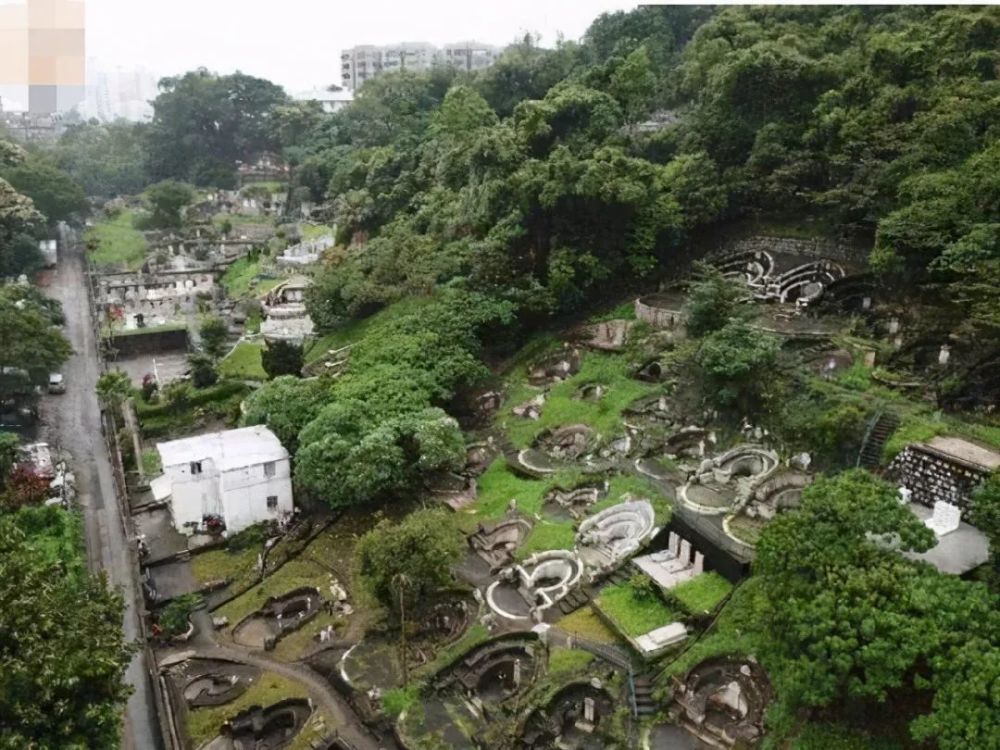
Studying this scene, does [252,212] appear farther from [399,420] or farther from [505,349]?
[399,420]

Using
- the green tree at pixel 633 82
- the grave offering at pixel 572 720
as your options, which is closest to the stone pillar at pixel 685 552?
the grave offering at pixel 572 720

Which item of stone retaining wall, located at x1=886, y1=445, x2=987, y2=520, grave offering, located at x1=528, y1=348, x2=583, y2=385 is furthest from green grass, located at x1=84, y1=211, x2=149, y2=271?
stone retaining wall, located at x1=886, y1=445, x2=987, y2=520

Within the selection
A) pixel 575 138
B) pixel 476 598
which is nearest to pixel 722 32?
pixel 575 138

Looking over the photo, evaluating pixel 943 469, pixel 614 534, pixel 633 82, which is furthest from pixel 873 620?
pixel 633 82

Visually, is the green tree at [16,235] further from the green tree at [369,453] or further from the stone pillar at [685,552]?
the stone pillar at [685,552]

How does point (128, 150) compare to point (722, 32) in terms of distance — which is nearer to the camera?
point (722, 32)

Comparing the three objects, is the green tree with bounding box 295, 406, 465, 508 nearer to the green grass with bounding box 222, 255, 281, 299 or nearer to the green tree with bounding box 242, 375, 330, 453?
the green tree with bounding box 242, 375, 330, 453
